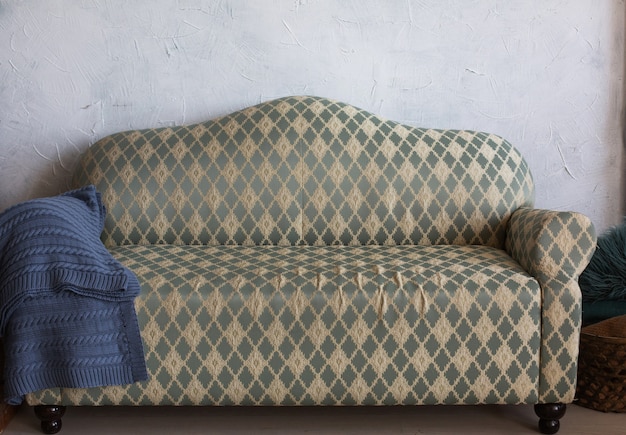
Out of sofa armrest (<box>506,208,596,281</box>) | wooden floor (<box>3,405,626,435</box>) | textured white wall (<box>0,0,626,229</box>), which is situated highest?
textured white wall (<box>0,0,626,229</box>)

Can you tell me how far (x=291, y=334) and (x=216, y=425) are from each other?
0.44m

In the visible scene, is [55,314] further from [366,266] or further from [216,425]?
[366,266]

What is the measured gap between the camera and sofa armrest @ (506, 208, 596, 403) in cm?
204

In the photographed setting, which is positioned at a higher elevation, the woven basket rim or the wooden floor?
the woven basket rim

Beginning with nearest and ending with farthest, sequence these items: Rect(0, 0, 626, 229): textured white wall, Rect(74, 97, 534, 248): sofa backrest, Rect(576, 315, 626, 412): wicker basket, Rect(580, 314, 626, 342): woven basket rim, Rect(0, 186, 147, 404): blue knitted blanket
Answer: Rect(0, 186, 147, 404): blue knitted blanket, Rect(576, 315, 626, 412): wicker basket, Rect(580, 314, 626, 342): woven basket rim, Rect(74, 97, 534, 248): sofa backrest, Rect(0, 0, 626, 229): textured white wall

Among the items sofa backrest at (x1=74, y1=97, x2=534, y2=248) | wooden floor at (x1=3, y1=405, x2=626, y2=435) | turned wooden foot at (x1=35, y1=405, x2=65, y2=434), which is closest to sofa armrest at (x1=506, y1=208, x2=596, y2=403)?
wooden floor at (x1=3, y1=405, x2=626, y2=435)

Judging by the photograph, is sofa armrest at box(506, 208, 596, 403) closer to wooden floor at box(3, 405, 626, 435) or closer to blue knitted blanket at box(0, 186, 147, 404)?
wooden floor at box(3, 405, 626, 435)

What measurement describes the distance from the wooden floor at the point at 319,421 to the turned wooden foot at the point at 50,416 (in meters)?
0.04

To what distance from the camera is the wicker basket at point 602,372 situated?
2199mm

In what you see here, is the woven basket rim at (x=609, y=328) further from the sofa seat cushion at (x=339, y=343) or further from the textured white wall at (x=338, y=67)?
the textured white wall at (x=338, y=67)

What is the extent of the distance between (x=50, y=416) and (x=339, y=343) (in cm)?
95

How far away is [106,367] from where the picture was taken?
2.00 meters

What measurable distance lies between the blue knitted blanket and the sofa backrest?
59 centimetres

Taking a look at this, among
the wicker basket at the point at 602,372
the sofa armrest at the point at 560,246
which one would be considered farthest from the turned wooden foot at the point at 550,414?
the sofa armrest at the point at 560,246
